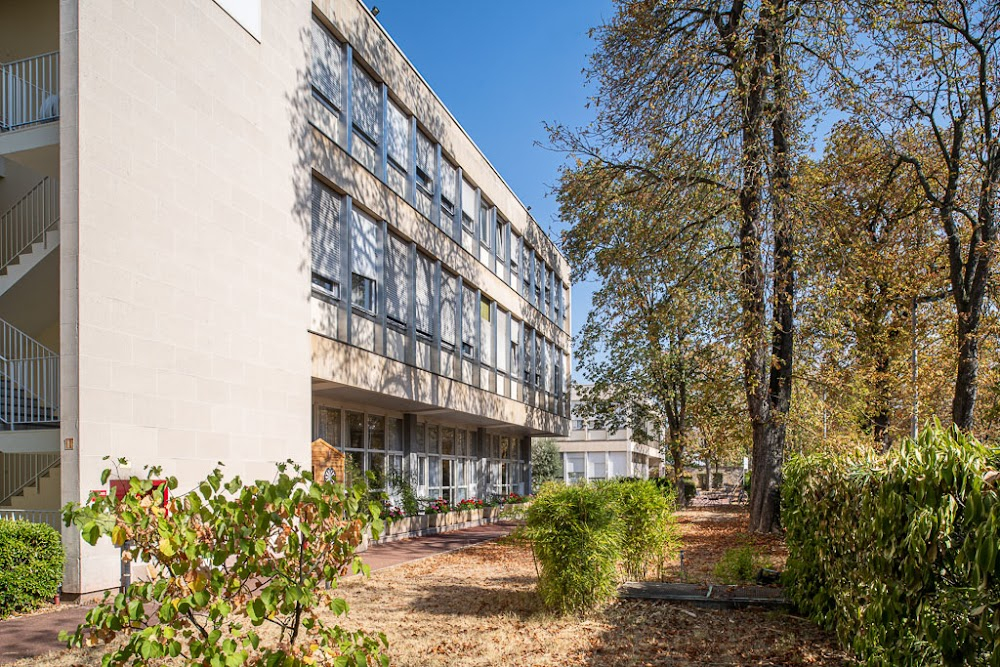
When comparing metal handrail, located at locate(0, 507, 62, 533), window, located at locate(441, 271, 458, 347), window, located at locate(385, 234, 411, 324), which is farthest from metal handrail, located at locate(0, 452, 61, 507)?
window, located at locate(441, 271, 458, 347)

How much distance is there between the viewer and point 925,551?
3703 mm

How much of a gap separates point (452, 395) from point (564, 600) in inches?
570

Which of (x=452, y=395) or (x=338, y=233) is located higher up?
(x=338, y=233)

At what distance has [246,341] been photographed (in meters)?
13.8

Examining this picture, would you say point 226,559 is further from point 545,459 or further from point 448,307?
point 545,459

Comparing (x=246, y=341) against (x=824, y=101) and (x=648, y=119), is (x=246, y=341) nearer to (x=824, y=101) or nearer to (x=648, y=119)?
(x=648, y=119)

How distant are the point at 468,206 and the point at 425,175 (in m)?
3.69

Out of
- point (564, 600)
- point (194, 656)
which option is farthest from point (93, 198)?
point (194, 656)

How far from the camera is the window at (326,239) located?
16.3 metres

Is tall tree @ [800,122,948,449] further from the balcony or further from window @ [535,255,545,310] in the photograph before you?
window @ [535,255,545,310]

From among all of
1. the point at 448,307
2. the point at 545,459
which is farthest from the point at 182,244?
the point at 545,459

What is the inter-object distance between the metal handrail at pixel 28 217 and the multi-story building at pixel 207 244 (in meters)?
0.04

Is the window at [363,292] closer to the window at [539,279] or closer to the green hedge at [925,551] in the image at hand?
the green hedge at [925,551]

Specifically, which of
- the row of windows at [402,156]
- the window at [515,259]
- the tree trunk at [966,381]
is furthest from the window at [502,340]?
the tree trunk at [966,381]
